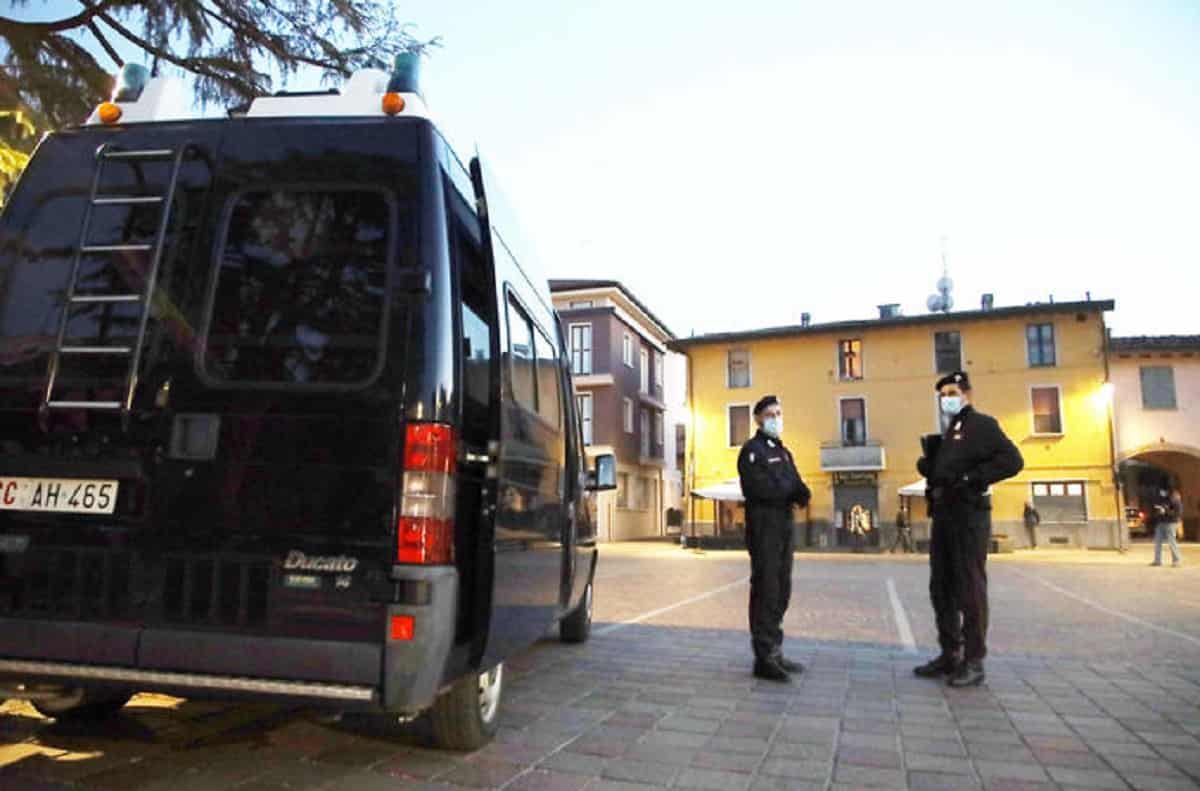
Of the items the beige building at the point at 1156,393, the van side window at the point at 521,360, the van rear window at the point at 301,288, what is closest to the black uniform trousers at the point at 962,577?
the van side window at the point at 521,360

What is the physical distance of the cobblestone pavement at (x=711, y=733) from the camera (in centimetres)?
346

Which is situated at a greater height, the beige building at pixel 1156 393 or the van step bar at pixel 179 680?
the beige building at pixel 1156 393

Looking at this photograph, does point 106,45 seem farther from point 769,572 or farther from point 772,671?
point 772,671

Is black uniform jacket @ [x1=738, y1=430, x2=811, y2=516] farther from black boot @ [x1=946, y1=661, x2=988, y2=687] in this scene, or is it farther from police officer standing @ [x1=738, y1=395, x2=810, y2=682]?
black boot @ [x1=946, y1=661, x2=988, y2=687]

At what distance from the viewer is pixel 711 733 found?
13.9ft

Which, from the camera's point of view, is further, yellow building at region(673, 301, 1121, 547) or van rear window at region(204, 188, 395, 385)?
yellow building at region(673, 301, 1121, 547)

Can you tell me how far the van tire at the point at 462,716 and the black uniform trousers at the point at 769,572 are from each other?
94.2 inches

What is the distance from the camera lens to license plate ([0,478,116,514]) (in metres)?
3.04

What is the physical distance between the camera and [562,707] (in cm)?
473

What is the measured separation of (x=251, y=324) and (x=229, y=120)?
90cm

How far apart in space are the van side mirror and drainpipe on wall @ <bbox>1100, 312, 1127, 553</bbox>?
28505mm

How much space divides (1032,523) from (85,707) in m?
32.9

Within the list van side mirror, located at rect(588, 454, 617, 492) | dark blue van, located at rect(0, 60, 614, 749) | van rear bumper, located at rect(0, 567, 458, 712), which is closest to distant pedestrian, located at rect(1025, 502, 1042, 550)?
van side mirror, located at rect(588, 454, 617, 492)

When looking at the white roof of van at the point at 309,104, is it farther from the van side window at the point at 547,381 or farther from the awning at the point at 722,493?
the awning at the point at 722,493
